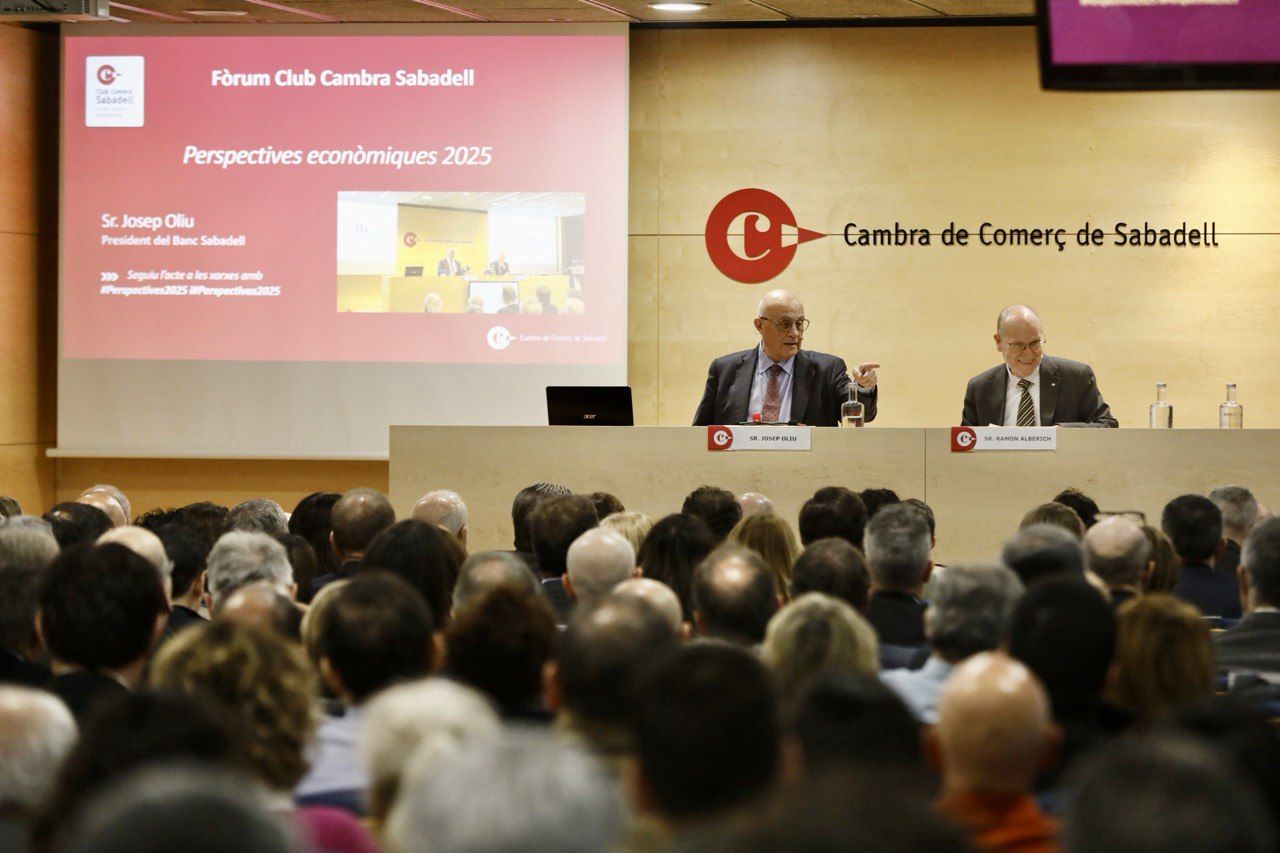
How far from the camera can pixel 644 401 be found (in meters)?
9.50

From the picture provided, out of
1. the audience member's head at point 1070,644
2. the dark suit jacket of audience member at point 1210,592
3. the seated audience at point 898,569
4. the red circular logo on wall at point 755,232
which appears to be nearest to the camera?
the audience member's head at point 1070,644

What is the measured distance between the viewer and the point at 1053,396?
24.5 ft

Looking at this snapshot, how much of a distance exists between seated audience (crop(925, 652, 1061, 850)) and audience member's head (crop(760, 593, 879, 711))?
689 mm

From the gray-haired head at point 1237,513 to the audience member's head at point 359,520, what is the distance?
3014mm

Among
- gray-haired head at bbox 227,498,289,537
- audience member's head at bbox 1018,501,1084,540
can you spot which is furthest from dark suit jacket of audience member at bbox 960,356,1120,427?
gray-haired head at bbox 227,498,289,537

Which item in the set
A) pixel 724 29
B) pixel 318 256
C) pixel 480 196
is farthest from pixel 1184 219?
pixel 318 256

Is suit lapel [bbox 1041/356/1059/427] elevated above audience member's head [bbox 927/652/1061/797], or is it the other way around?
suit lapel [bbox 1041/356/1059/427]

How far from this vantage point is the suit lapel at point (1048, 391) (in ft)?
24.5

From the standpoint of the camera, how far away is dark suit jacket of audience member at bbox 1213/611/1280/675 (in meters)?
3.75

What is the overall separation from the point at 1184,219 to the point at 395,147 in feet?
15.7

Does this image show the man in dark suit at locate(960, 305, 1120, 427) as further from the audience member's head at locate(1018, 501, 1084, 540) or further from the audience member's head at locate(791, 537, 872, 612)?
the audience member's head at locate(791, 537, 872, 612)

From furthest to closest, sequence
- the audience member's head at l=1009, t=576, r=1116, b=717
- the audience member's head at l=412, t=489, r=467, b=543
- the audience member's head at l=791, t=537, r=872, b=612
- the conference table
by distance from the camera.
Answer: the conference table, the audience member's head at l=412, t=489, r=467, b=543, the audience member's head at l=791, t=537, r=872, b=612, the audience member's head at l=1009, t=576, r=1116, b=717

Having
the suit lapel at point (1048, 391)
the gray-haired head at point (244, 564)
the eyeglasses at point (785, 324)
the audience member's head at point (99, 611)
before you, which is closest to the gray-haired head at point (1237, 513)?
the suit lapel at point (1048, 391)

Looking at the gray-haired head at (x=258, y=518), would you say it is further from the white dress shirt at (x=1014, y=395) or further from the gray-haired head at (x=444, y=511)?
the white dress shirt at (x=1014, y=395)
